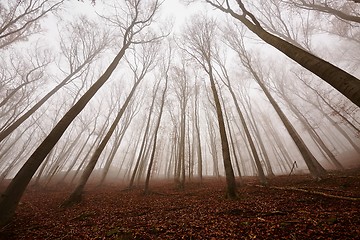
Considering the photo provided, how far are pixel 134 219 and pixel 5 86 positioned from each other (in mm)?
23333

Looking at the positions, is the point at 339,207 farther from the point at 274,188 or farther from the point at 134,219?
the point at 134,219

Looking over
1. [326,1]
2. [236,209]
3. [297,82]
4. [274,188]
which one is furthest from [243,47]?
[297,82]

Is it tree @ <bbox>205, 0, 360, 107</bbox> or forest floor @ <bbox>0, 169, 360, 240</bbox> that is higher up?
tree @ <bbox>205, 0, 360, 107</bbox>

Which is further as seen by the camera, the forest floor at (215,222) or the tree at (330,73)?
the forest floor at (215,222)

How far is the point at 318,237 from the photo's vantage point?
11.0 feet

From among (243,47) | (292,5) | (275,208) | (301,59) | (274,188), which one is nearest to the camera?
(301,59)

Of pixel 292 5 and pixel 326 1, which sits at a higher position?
pixel 292 5

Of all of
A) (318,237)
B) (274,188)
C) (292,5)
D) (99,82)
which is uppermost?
(292,5)

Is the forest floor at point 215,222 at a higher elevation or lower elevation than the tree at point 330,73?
lower

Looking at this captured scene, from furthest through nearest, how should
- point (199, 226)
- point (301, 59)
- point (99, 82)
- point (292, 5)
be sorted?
point (292, 5) → point (99, 82) → point (199, 226) → point (301, 59)

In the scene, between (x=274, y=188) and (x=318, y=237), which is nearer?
(x=318, y=237)

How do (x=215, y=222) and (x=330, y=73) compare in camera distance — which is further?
(x=215, y=222)

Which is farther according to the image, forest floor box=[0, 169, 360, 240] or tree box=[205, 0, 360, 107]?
forest floor box=[0, 169, 360, 240]

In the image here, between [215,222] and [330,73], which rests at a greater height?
[330,73]
